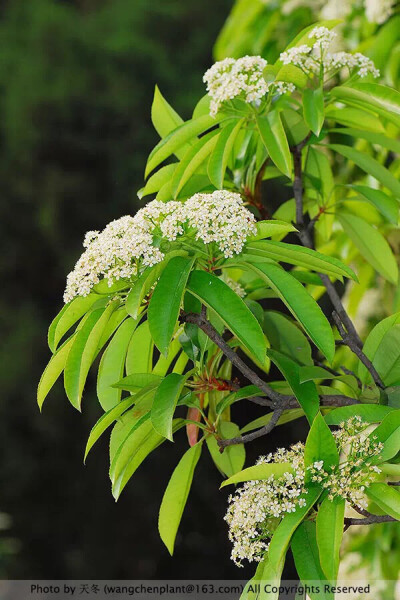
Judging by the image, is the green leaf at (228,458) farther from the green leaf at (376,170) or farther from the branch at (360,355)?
the green leaf at (376,170)

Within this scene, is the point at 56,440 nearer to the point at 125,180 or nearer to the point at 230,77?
the point at 125,180

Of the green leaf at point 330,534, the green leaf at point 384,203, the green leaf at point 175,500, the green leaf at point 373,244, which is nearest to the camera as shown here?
the green leaf at point 330,534

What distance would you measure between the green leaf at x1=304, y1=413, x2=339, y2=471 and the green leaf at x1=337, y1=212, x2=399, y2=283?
0.44 metres

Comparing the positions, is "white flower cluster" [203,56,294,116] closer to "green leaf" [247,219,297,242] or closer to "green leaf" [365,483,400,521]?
"green leaf" [247,219,297,242]

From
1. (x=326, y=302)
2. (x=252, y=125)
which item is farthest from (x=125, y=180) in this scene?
(x=252, y=125)

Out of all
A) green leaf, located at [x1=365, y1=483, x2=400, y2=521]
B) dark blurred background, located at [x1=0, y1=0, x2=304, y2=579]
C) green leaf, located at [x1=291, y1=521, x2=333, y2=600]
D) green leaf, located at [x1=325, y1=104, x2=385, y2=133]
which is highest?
dark blurred background, located at [x1=0, y1=0, x2=304, y2=579]

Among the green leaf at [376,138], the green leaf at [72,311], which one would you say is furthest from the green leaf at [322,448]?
the green leaf at [376,138]

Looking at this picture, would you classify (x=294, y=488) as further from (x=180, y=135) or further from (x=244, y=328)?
(x=180, y=135)

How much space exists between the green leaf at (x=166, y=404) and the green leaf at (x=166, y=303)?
2.3 inches

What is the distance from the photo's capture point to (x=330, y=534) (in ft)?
1.71

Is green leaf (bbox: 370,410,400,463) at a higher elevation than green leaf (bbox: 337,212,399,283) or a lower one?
lower

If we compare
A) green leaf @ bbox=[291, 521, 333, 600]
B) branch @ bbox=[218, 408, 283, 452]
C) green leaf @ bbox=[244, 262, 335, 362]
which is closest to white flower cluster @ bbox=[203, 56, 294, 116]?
green leaf @ bbox=[244, 262, 335, 362]

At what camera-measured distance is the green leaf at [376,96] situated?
73cm

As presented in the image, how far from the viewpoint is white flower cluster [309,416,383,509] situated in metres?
0.54
